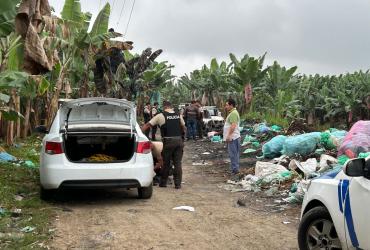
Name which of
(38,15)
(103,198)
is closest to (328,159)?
(103,198)

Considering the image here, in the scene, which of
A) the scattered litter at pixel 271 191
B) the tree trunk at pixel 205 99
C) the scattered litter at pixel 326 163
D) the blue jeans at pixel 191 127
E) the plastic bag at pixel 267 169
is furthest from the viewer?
the tree trunk at pixel 205 99

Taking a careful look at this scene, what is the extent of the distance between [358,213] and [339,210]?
28cm

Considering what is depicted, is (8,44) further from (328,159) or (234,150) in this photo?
A: (328,159)

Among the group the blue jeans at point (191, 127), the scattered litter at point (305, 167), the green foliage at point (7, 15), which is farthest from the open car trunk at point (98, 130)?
the blue jeans at point (191, 127)

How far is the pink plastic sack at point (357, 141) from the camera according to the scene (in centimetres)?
1043

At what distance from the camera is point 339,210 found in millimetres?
Result: 4656

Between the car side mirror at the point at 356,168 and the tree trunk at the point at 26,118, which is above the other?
the tree trunk at the point at 26,118

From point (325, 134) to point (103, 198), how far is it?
21.9 ft

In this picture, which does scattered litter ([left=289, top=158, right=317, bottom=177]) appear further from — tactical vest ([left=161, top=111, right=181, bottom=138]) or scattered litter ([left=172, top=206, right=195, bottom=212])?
scattered litter ([left=172, top=206, right=195, bottom=212])

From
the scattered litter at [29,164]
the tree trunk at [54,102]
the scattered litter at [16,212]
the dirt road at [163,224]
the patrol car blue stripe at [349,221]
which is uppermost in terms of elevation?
the tree trunk at [54,102]

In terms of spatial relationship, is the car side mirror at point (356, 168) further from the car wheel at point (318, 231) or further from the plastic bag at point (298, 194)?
the plastic bag at point (298, 194)

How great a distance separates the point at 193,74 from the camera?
46000mm

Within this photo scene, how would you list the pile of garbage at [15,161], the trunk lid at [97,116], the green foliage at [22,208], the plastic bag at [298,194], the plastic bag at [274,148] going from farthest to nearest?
the plastic bag at [274,148]
the pile of garbage at [15,161]
the plastic bag at [298,194]
the trunk lid at [97,116]
the green foliage at [22,208]

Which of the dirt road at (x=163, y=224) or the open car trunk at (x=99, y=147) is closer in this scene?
the dirt road at (x=163, y=224)
